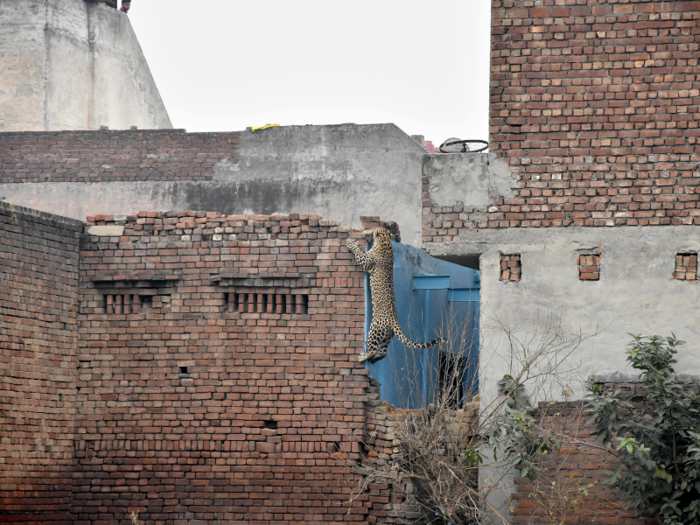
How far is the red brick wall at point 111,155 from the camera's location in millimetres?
17047

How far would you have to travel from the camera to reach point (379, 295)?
412 inches

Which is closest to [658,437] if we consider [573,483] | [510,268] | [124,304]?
[573,483]

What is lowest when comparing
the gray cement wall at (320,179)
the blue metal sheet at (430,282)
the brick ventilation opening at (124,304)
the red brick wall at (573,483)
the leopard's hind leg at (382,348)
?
the red brick wall at (573,483)

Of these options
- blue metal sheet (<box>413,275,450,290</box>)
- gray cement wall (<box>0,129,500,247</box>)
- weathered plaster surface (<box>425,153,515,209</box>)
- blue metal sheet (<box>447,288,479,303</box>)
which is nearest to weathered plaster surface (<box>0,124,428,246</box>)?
gray cement wall (<box>0,129,500,247</box>)

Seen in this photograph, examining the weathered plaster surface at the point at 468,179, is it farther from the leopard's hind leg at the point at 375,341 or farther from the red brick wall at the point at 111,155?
the red brick wall at the point at 111,155

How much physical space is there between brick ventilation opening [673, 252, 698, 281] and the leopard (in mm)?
2607

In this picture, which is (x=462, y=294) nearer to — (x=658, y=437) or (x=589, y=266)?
(x=589, y=266)

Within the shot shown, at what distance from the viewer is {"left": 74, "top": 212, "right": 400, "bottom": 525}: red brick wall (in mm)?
10062

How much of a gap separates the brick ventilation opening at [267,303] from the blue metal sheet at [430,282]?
9.14 feet

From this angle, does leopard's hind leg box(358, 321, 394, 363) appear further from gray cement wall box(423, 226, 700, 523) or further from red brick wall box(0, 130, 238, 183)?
red brick wall box(0, 130, 238, 183)

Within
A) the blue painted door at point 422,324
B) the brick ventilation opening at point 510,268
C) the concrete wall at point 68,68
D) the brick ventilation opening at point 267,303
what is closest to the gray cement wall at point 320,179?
the blue painted door at point 422,324

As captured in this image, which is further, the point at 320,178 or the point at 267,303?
the point at 320,178

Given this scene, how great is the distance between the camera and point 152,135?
1733 centimetres

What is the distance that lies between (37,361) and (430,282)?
5390mm
